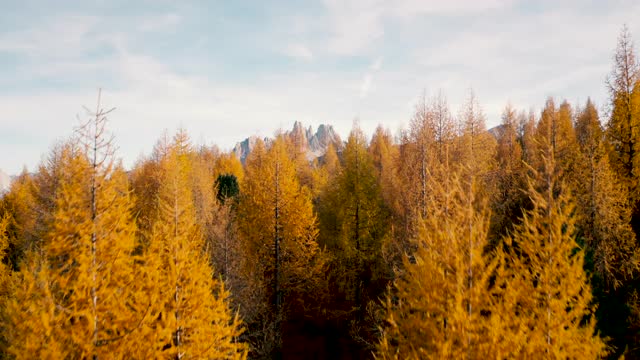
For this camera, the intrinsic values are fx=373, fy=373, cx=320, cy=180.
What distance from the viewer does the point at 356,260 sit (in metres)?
23.4

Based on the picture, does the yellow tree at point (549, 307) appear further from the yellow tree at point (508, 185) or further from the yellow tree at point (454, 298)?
the yellow tree at point (508, 185)

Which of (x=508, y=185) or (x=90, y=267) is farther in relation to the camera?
(x=508, y=185)

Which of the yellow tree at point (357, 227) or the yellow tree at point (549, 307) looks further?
the yellow tree at point (357, 227)

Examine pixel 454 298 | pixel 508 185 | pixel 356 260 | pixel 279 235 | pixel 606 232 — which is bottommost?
pixel 356 260

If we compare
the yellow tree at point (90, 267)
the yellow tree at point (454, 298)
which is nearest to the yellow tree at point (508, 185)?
the yellow tree at point (454, 298)

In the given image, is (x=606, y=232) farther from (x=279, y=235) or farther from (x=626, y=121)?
(x=279, y=235)

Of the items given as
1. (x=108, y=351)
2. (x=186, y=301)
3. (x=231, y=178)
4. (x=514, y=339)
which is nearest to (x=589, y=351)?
(x=514, y=339)

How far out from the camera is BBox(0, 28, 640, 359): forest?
25.6 ft

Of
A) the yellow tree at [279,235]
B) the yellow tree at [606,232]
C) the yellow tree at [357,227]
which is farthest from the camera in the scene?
the yellow tree at [357,227]

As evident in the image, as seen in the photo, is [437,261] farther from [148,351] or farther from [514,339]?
[148,351]

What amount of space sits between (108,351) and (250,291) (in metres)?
10.1

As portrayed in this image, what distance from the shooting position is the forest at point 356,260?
7.80m

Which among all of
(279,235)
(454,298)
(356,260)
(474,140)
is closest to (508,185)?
(474,140)

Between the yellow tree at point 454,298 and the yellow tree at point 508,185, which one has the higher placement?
the yellow tree at point 508,185
